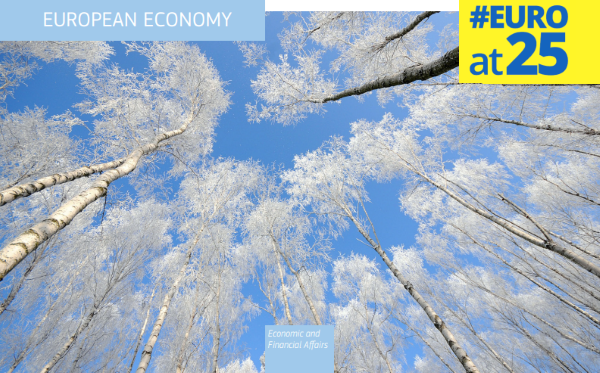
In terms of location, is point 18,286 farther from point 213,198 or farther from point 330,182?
point 330,182

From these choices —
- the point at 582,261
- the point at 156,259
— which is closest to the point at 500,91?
the point at 582,261

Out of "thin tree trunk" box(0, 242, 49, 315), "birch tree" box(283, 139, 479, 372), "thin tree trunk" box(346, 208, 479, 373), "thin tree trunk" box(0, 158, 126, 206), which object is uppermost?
"birch tree" box(283, 139, 479, 372)

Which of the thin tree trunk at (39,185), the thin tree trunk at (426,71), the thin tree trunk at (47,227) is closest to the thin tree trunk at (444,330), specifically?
the thin tree trunk at (426,71)

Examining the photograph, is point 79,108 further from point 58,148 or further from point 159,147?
point 58,148

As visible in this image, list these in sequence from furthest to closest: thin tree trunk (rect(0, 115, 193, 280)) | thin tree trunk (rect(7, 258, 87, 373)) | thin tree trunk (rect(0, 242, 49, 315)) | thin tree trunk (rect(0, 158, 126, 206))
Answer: thin tree trunk (rect(7, 258, 87, 373)) < thin tree trunk (rect(0, 242, 49, 315)) < thin tree trunk (rect(0, 158, 126, 206)) < thin tree trunk (rect(0, 115, 193, 280))

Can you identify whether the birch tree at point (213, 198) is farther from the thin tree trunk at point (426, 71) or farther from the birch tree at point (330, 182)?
the thin tree trunk at point (426, 71)

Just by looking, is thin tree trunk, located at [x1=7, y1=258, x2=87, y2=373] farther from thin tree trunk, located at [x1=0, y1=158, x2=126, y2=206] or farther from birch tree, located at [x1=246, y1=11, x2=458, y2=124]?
birch tree, located at [x1=246, y1=11, x2=458, y2=124]

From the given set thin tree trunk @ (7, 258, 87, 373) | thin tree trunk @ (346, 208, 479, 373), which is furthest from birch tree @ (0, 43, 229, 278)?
thin tree trunk @ (7, 258, 87, 373)

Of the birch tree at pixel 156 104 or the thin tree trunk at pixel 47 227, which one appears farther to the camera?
the birch tree at pixel 156 104

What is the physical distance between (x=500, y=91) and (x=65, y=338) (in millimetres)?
15376

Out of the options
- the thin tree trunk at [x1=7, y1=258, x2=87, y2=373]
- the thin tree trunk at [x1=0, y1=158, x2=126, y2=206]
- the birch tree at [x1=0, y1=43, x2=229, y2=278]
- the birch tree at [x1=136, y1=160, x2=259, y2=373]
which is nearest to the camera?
the thin tree trunk at [x1=0, y1=158, x2=126, y2=206]

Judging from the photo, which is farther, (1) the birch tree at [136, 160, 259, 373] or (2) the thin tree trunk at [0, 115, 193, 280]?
(1) the birch tree at [136, 160, 259, 373]

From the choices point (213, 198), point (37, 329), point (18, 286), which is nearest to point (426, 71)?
point (213, 198)

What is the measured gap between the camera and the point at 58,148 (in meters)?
6.16
